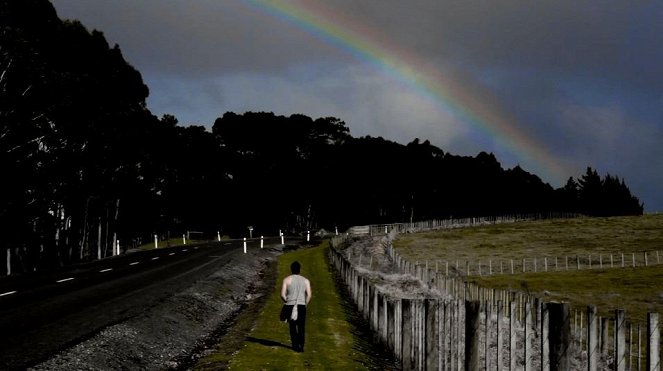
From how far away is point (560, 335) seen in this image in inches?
329

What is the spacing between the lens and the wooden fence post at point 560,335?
8312 millimetres

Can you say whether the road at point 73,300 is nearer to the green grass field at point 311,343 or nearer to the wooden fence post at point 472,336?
the green grass field at point 311,343

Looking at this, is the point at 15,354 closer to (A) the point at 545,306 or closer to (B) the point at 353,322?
(A) the point at 545,306

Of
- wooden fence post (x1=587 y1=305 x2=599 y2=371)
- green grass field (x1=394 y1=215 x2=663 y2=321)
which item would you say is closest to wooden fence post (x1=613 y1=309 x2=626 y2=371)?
wooden fence post (x1=587 y1=305 x2=599 y2=371)

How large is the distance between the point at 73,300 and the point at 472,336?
53.8ft

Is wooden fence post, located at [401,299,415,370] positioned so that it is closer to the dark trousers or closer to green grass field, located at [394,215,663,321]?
the dark trousers

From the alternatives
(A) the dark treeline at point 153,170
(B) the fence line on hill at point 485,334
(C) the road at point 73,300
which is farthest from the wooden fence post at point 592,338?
(A) the dark treeline at point 153,170

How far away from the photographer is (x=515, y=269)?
251ft

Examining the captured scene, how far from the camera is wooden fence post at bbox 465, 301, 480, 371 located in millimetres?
10852

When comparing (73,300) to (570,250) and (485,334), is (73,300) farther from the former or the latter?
(570,250)

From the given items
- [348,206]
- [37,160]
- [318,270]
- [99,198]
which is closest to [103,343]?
[318,270]

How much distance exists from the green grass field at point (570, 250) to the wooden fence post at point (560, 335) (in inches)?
1605

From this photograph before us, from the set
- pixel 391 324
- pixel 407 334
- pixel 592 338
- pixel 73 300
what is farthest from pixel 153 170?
pixel 592 338

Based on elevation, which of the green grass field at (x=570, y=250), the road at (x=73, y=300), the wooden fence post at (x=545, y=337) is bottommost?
the green grass field at (x=570, y=250)
